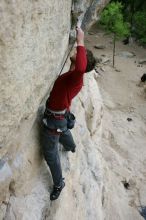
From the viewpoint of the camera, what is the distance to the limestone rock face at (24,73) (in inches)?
161

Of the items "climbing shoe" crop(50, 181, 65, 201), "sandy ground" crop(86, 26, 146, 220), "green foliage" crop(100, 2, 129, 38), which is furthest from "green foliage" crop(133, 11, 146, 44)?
"climbing shoe" crop(50, 181, 65, 201)

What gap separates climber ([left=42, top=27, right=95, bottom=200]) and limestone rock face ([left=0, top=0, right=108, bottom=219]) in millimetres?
181

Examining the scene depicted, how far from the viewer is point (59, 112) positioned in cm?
596

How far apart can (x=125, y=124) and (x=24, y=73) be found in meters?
10.0

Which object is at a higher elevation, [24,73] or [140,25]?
[24,73]

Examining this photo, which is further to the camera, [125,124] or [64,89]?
[125,124]

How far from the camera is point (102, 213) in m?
8.57

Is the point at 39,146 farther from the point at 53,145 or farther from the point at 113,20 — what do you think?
the point at 113,20

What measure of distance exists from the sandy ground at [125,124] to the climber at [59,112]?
424 cm

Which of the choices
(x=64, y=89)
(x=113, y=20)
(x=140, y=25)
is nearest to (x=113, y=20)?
(x=113, y=20)

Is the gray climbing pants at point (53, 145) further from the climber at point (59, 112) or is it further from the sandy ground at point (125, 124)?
the sandy ground at point (125, 124)

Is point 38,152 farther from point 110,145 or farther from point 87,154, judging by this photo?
point 110,145

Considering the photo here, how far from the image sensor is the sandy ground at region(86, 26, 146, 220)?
11014 mm

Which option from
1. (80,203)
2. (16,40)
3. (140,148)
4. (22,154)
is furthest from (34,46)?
(140,148)
